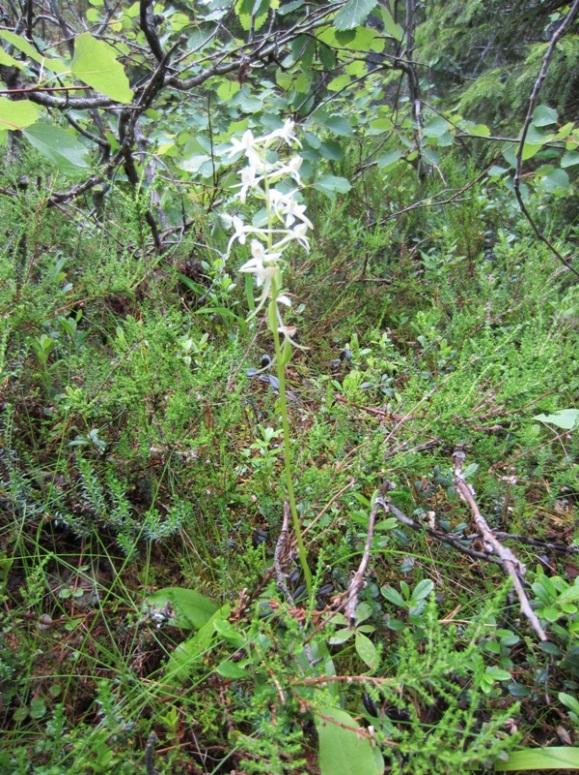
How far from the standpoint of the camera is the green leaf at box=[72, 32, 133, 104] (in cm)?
83

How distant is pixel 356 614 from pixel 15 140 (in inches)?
113

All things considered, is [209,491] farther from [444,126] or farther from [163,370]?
[444,126]

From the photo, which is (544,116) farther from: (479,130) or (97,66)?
(97,66)

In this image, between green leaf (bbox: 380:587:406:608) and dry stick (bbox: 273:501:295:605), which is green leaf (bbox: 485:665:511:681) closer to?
green leaf (bbox: 380:587:406:608)

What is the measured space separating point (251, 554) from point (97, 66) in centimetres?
93

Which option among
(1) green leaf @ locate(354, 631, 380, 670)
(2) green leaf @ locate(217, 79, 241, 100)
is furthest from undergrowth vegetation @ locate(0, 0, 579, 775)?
(2) green leaf @ locate(217, 79, 241, 100)

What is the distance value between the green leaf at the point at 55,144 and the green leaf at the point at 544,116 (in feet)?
5.61

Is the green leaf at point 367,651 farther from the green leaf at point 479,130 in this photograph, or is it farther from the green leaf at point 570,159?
the green leaf at point 479,130

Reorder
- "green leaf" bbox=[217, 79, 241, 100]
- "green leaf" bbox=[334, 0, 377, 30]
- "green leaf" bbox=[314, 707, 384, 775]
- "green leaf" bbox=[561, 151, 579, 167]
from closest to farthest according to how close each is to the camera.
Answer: "green leaf" bbox=[314, 707, 384, 775] < "green leaf" bbox=[334, 0, 377, 30] < "green leaf" bbox=[561, 151, 579, 167] < "green leaf" bbox=[217, 79, 241, 100]

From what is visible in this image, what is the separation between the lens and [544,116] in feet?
6.11

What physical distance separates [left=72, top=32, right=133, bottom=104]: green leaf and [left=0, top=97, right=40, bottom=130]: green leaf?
3.9 inches

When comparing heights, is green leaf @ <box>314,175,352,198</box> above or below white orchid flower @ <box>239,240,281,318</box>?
above

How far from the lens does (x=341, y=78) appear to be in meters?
2.28


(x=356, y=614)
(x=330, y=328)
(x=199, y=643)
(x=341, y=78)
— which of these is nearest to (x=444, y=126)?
(x=341, y=78)
